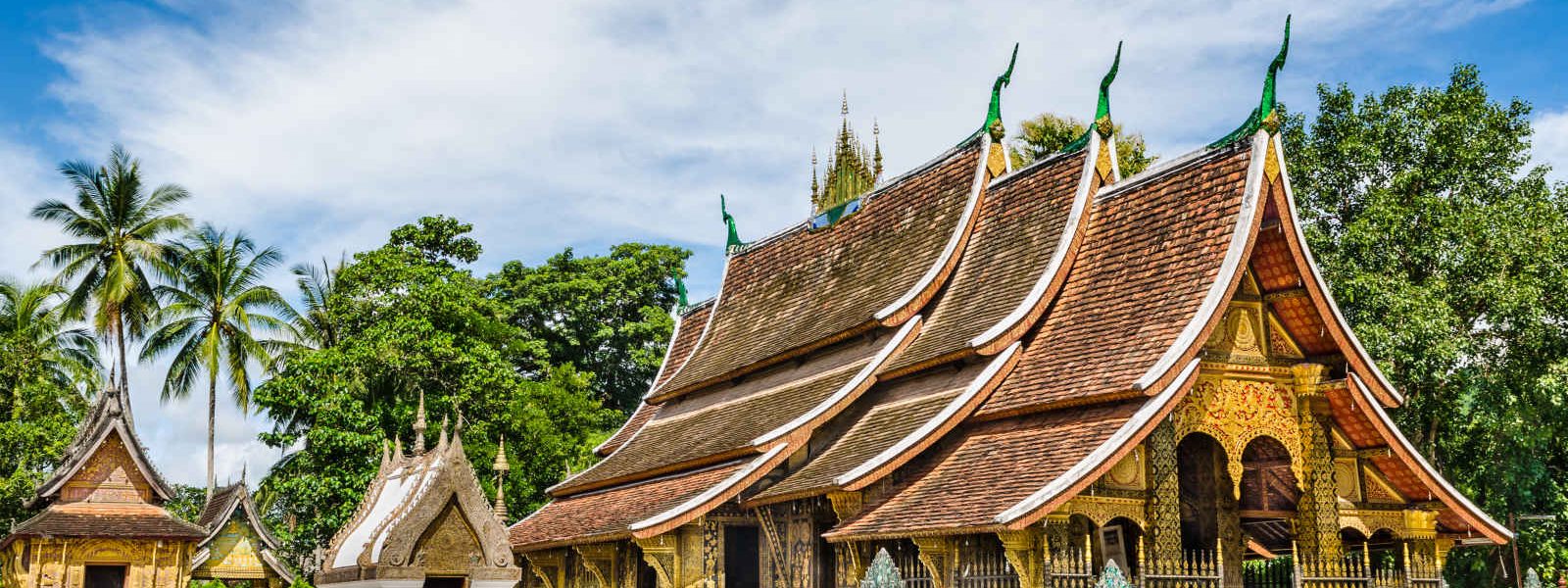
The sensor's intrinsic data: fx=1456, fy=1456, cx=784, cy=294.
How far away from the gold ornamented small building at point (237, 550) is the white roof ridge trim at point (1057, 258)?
16.5 metres

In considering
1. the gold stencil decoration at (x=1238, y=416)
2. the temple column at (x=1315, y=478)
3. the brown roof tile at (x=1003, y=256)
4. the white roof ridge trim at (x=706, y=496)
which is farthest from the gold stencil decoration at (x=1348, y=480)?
the white roof ridge trim at (x=706, y=496)

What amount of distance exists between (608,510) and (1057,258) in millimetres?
7114

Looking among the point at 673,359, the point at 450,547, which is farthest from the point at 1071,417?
the point at 673,359

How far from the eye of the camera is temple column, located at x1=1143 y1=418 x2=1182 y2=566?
1274 cm

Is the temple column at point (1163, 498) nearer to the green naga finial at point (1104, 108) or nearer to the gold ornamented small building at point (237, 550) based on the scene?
the green naga finial at point (1104, 108)

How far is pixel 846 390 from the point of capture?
1577 centimetres

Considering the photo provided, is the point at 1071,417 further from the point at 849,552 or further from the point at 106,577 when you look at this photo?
the point at 106,577

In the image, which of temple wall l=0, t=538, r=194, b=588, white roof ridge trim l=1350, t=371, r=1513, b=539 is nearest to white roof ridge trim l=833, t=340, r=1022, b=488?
white roof ridge trim l=1350, t=371, r=1513, b=539

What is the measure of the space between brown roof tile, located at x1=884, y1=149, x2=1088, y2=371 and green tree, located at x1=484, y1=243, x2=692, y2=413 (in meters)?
27.5

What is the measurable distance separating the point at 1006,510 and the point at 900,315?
4.55 meters

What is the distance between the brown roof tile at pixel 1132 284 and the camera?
13.2 m

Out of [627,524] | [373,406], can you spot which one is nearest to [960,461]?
[627,524]

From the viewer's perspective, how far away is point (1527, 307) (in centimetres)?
2236

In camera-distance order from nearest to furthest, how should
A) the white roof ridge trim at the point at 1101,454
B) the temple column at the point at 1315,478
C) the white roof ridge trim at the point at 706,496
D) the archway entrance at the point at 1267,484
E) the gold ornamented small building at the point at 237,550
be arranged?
the white roof ridge trim at the point at 1101,454 → the temple column at the point at 1315,478 → the archway entrance at the point at 1267,484 → the white roof ridge trim at the point at 706,496 → the gold ornamented small building at the point at 237,550
